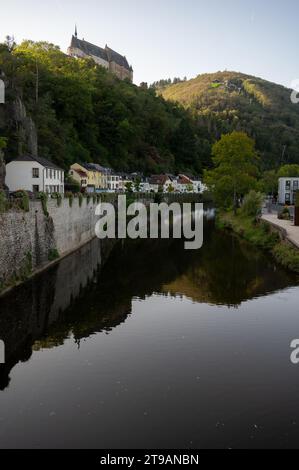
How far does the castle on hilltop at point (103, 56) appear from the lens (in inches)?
5655

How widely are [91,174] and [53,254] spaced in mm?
45054

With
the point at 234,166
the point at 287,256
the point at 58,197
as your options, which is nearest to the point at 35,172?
the point at 58,197

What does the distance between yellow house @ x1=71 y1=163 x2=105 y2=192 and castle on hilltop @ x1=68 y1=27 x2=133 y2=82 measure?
8367 centimetres

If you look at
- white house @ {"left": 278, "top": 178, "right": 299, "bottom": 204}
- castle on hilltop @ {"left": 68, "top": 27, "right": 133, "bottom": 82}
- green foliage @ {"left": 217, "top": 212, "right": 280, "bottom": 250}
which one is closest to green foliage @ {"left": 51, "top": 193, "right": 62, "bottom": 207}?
green foliage @ {"left": 217, "top": 212, "right": 280, "bottom": 250}

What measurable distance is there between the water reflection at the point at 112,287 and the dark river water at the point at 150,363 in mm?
85

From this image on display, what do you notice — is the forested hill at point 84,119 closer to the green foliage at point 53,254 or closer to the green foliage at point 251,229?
the green foliage at point 251,229

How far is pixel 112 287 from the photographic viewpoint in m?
23.3

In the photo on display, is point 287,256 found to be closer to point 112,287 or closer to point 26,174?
point 112,287

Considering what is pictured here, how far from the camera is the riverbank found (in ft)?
88.7

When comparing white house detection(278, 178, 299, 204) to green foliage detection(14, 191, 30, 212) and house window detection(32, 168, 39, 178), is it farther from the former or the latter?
green foliage detection(14, 191, 30, 212)

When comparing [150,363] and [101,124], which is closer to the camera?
[150,363]

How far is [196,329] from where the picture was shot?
16.5 m
